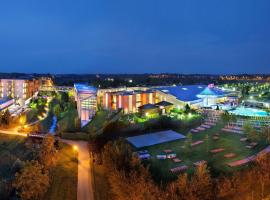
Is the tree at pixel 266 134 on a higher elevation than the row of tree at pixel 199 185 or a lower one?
higher

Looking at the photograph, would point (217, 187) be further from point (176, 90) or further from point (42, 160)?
point (176, 90)

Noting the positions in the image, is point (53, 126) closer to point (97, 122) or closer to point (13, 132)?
point (13, 132)

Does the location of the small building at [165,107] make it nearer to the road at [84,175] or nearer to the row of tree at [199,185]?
the road at [84,175]

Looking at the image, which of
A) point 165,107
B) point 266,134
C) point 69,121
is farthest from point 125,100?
point 266,134

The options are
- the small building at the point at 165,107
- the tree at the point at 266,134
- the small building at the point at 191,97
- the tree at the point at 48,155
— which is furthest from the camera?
the small building at the point at 191,97

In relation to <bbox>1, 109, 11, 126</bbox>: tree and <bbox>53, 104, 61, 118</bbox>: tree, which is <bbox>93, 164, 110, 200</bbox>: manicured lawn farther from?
<bbox>53, 104, 61, 118</bbox>: tree

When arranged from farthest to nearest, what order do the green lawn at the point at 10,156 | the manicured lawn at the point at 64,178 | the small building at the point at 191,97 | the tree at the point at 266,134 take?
the small building at the point at 191,97 < the green lawn at the point at 10,156 < the tree at the point at 266,134 < the manicured lawn at the point at 64,178

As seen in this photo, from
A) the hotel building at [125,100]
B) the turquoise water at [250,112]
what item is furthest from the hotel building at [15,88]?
the turquoise water at [250,112]
